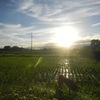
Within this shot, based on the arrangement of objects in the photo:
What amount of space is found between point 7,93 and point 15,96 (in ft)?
2.33

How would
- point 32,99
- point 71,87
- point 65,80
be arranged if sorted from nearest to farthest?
point 32,99 → point 71,87 → point 65,80

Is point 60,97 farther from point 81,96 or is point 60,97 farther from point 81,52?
point 81,52

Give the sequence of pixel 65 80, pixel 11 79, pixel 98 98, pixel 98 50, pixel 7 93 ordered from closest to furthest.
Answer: pixel 7 93
pixel 98 98
pixel 65 80
pixel 11 79
pixel 98 50

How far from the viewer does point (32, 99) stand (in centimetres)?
827

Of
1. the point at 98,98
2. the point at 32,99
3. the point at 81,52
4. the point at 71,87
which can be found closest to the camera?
the point at 32,99

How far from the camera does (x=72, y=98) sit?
9.40m

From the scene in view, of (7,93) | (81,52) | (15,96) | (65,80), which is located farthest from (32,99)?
(81,52)

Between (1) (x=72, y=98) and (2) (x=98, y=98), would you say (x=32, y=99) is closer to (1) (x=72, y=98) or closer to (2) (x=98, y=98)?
(1) (x=72, y=98)

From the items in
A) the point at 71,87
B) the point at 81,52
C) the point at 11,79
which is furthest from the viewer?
the point at 81,52

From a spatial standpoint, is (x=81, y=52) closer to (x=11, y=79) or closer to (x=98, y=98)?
(x=11, y=79)

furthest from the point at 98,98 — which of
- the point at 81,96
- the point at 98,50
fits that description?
the point at 98,50

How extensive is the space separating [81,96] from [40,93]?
1.74m

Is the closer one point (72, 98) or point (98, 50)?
point (72, 98)

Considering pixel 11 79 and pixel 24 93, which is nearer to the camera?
pixel 24 93
